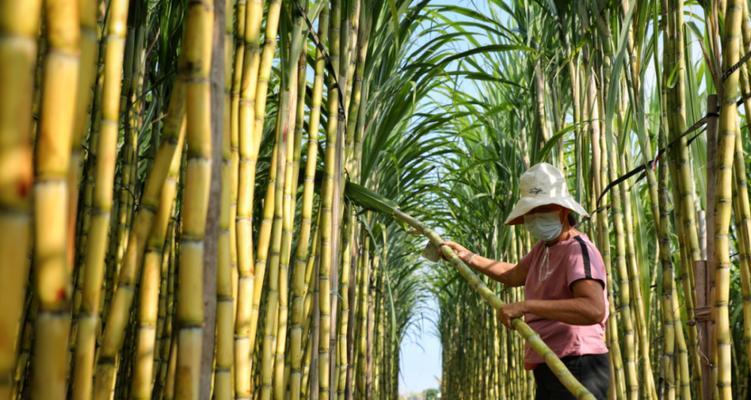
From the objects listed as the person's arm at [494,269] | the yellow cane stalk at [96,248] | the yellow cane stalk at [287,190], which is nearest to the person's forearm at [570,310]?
the person's arm at [494,269]

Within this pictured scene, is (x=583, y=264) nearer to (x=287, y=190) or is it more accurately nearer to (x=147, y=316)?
(x=287, y=190)

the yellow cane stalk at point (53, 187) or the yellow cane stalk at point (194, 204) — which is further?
the yellow cane stalk at point (194, 204)

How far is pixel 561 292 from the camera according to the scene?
1767 mm

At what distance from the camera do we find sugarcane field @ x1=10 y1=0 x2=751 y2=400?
480mm

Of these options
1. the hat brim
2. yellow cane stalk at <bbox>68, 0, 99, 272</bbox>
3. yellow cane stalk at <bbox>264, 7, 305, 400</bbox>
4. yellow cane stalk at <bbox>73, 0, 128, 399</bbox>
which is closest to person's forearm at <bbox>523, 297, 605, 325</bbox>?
the hat brim

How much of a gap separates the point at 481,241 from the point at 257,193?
3.00 m

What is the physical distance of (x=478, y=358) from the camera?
5.54 meters

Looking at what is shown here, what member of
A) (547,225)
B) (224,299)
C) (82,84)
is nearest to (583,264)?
(547,225)

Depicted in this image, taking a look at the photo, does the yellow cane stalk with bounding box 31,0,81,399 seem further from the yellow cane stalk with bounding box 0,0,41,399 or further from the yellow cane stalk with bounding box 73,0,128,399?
the yellow cane stalk with bounding box 73,0,128,399

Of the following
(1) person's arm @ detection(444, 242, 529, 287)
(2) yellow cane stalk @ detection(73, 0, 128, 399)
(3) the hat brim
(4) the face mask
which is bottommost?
(2) yellow cane stalk @ detection(73, 0, 128, 399)

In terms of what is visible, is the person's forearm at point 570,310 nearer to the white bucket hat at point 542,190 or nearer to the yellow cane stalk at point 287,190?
the white bucket hat at point 542,190

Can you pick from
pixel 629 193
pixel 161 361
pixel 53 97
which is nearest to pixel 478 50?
pixel 629 193

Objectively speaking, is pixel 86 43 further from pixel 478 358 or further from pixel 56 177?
pixel 478 358

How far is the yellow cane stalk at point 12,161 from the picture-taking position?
42 centimetres
